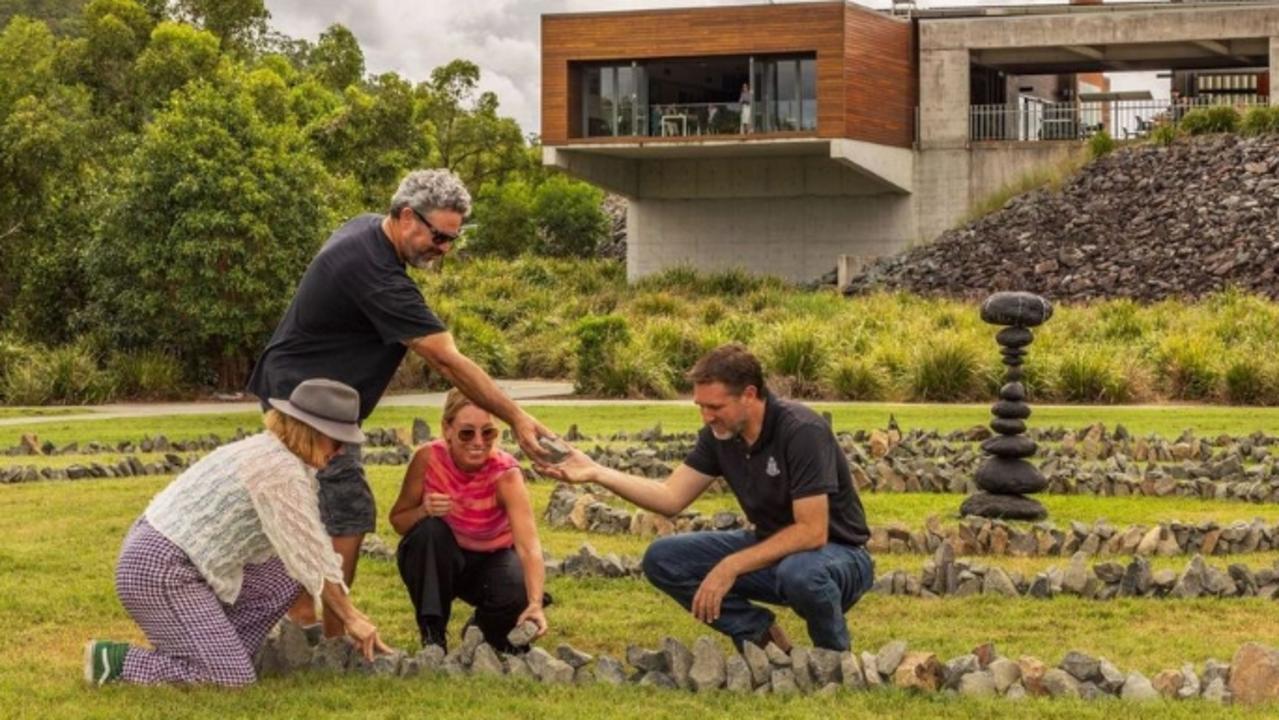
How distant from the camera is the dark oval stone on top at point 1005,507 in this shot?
1416 centimetres

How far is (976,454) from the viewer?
18516 mm

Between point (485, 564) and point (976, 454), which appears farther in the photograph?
point (976, 454)

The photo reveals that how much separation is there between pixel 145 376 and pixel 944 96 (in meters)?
30.4

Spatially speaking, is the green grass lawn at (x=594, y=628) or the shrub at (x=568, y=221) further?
the shrub at (x=568, y=221)

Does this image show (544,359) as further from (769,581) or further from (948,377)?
(769,581)

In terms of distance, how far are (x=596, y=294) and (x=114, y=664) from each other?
39.5 meters

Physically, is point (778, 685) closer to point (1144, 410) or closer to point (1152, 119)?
point (1144, 410)

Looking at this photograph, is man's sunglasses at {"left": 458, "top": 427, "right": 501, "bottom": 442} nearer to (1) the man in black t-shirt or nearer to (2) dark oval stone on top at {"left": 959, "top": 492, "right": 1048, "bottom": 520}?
(1) the man in black t-shirt

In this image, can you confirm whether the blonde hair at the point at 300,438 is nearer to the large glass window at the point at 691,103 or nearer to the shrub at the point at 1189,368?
the shrub at the point at 1189,368

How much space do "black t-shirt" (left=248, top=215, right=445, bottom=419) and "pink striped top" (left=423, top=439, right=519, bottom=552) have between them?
0.52 m

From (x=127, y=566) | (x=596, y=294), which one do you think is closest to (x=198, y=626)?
(x=127, y=566)

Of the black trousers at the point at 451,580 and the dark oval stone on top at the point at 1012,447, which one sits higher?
the dark oval stone on top at the point at 1012,447

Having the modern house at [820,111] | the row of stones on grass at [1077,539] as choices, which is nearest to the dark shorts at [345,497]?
the row of stones on grass at [1077,539]

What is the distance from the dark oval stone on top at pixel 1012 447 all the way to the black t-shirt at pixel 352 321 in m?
6.22
